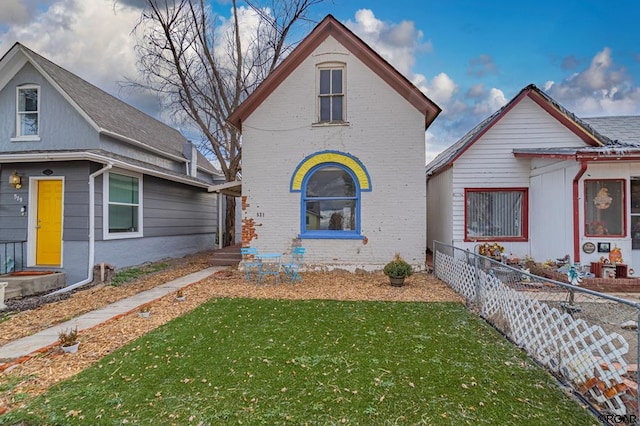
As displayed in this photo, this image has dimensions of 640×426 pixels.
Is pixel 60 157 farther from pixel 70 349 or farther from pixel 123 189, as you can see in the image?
pixel 70 349

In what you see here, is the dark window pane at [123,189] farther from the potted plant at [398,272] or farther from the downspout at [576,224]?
the downspout at [576,224]

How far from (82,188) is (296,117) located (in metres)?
6.36

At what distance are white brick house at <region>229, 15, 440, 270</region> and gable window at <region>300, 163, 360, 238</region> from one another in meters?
0.03

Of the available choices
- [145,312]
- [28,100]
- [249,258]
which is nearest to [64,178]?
[28,100]

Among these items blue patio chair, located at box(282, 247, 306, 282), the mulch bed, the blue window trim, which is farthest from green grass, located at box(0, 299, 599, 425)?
the blue window trim

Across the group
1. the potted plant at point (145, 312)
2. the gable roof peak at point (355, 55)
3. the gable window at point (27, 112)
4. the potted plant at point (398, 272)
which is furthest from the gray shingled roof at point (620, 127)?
the gable window at point (27, 112)

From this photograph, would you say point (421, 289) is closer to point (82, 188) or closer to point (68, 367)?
point (68, 367)

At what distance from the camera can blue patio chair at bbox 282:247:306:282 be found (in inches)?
358

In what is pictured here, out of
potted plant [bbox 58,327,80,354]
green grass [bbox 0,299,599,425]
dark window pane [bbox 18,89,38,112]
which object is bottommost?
green grass [bbox 0,299,599,425]

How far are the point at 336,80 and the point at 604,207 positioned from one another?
8050 mm

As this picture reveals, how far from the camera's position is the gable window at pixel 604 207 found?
8117 millimetres

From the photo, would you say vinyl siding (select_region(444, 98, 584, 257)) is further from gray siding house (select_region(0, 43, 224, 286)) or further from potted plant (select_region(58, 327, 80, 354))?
gray siding house (select_region(0, 43, 224, 286))

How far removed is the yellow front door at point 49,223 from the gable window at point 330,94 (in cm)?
788

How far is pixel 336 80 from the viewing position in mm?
10078
